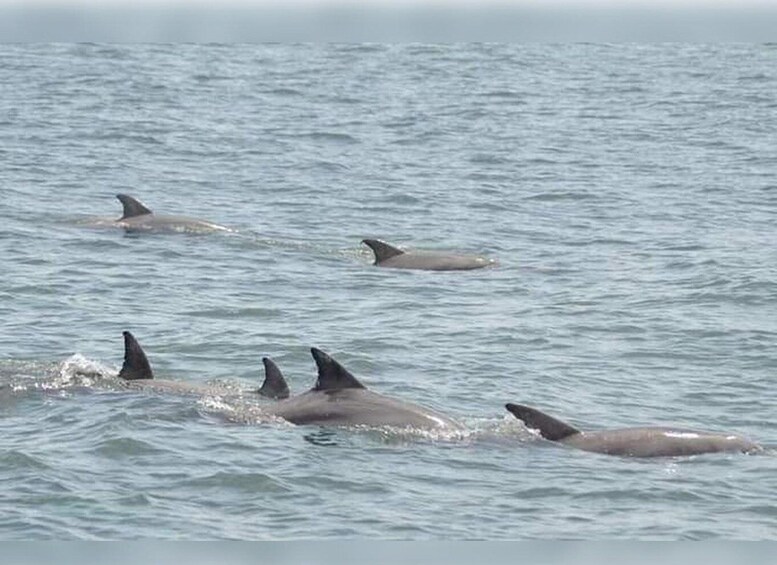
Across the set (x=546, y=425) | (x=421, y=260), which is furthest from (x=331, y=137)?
(x=546, y=425)

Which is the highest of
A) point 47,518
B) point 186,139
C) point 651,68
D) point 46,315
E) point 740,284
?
point 651,68

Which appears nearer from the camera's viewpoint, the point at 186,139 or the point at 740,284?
the point at 740,284

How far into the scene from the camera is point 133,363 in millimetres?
12773

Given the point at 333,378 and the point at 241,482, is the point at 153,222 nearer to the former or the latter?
the point at 333,378

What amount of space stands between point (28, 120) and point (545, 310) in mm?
19181

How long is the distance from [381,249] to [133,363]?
6.97 metres

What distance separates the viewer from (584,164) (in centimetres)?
3097

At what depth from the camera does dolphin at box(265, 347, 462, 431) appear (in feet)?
38.0

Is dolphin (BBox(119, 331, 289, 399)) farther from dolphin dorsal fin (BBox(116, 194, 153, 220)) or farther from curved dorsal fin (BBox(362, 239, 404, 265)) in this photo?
dolphin dorsal fin (BBox(116, 194, 153, 220))

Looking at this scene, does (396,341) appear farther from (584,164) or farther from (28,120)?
(28,120)

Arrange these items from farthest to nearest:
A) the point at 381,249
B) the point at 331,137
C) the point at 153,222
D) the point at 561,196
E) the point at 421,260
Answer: the point at 331,137 → the point at 561,196 → the point at 153,222 → the point at 421,260 → the point at 381,249

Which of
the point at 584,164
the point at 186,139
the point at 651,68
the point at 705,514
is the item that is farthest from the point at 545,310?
the point at 651,68

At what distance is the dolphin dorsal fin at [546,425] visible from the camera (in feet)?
36.9

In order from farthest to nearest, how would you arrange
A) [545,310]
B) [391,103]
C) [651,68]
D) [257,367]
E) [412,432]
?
[651,68], [391,103], [545,310], [257,367], [412,432]
